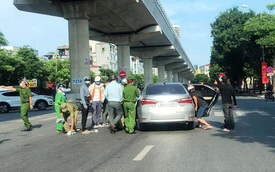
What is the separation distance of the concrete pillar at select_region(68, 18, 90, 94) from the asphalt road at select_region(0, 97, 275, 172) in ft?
55.6

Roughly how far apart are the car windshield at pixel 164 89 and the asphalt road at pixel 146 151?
4.06 ft

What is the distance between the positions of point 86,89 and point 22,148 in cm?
351

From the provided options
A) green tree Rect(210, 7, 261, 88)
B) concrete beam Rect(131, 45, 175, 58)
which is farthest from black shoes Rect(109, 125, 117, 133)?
concrete beam Rect(131, 45, 175, 58)

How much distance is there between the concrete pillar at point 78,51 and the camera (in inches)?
1180

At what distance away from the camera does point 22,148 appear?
1031 centimetres

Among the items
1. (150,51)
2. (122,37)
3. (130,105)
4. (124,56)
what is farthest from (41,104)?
(150,51)

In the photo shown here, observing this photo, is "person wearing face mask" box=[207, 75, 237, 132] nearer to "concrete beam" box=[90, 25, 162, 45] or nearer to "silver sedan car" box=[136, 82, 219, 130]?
"silver sedan car" box=[136, 82, 219, 130]

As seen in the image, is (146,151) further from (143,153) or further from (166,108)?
(166,108)

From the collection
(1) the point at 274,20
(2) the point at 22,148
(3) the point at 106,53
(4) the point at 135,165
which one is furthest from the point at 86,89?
(3) the point at 106,53

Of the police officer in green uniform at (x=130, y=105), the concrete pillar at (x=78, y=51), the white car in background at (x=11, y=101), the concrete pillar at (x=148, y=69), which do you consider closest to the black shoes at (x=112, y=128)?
the police officer in green uniform at (x=130, y=105)

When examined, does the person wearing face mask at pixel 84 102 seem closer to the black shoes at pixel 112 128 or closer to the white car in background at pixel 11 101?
the black shoes at pixel 112 128

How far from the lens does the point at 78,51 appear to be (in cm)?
3022

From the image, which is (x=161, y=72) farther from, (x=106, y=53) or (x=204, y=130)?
(x=204, y=130)

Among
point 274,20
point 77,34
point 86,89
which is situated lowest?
point 86,89
